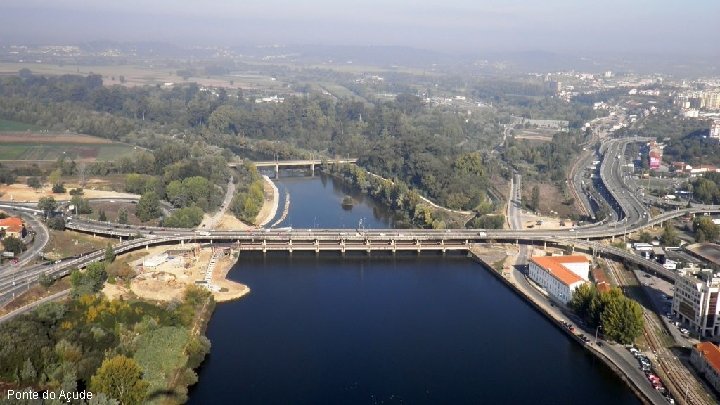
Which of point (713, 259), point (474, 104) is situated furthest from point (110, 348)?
point (474, 104)

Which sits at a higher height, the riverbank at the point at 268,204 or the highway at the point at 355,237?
the highway at the point at 355,237

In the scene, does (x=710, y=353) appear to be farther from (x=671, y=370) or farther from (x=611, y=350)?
(x=611, y=350)

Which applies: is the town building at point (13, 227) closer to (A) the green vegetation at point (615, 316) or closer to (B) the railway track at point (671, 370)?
(A) the green vegetation at point (615, 316)

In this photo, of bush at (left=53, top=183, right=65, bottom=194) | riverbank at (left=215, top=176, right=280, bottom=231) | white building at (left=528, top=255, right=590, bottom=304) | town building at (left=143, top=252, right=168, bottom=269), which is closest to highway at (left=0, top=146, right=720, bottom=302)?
A: town building at (left=143, top=252, right=168, bottom=269)

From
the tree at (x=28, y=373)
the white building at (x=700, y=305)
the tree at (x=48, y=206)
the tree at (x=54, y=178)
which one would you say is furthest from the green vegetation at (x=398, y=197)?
the tree at (x=28, y=373)

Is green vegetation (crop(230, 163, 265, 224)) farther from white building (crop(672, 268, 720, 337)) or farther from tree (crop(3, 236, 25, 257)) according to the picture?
white building (crop(672, 268, 720, 337))
